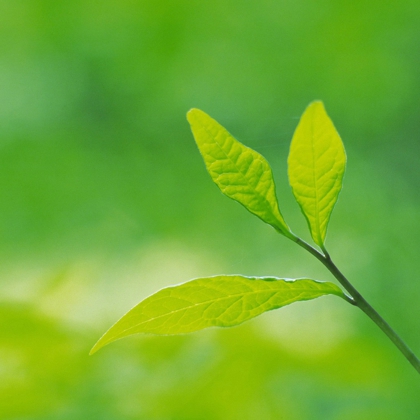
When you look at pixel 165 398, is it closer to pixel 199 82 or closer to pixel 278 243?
pixel 278 243

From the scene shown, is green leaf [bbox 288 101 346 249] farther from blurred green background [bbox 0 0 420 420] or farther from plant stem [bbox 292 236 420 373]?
blurred green background [bbox 0 0 420 420]

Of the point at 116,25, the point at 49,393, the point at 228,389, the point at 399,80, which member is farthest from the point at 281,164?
the point at 49,393

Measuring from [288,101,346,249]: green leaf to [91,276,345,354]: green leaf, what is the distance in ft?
0.12

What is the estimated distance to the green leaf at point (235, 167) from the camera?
29cm

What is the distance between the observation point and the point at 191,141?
1934 mm

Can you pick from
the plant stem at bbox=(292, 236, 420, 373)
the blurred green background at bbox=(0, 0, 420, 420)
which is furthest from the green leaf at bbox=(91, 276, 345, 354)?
the blurred green background at bbox=(0, 0, 420, 420)

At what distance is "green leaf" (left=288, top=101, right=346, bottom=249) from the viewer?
10.8 inches

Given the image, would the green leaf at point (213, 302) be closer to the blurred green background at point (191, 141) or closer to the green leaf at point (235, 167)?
the green leaf at point (235, 167)

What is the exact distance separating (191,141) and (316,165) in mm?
1663

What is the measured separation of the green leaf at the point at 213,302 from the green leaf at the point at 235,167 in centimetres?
4

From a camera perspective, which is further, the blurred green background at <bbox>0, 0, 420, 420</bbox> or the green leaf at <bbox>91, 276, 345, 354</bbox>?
the blurred green background at <bbox>0, 0, 420, 420</bbox>

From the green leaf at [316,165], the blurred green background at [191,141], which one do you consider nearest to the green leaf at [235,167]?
the green leaf at [316,165]

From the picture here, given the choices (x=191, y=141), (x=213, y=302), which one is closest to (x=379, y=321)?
(x=213, y=302)

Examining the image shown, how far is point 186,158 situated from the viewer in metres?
1.91
